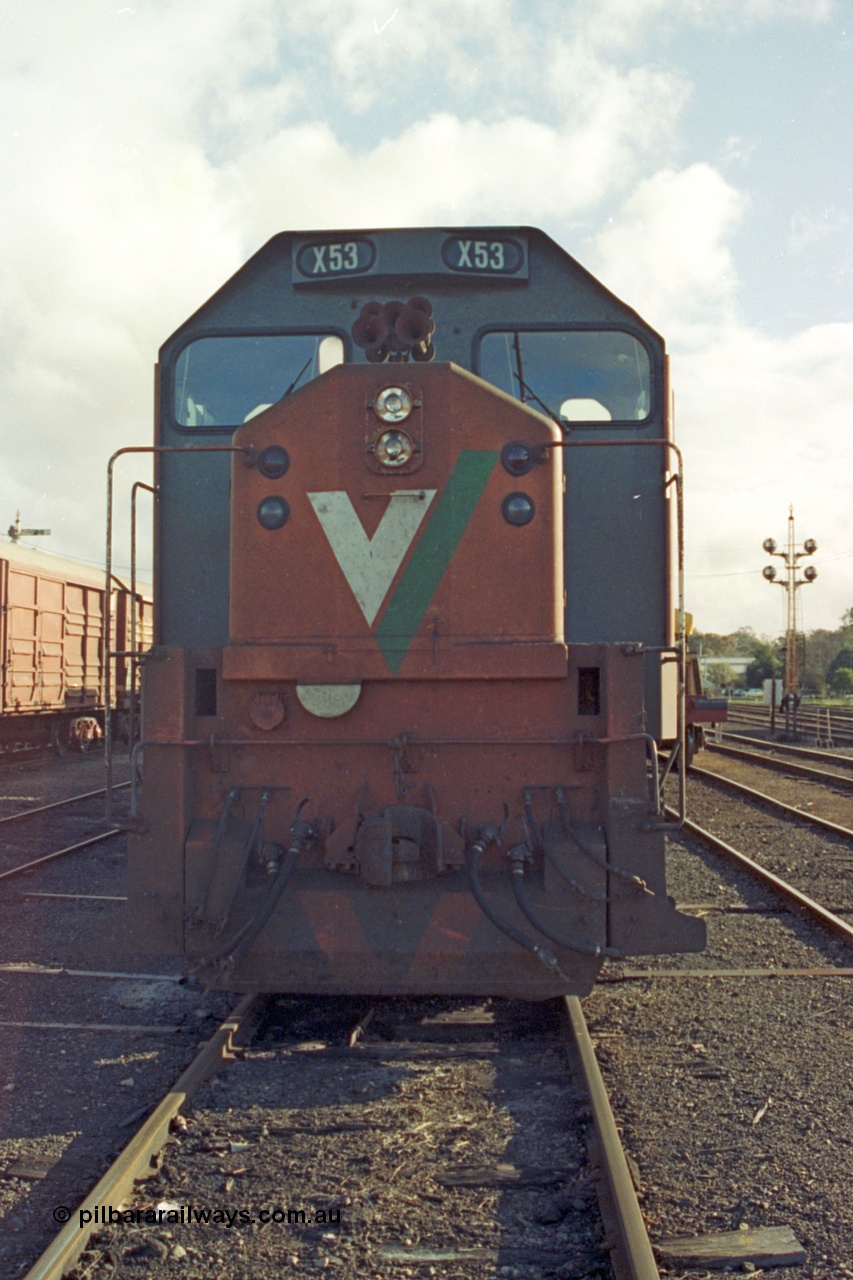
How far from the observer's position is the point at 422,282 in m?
5.86

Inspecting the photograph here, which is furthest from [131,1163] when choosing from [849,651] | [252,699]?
[849,651]

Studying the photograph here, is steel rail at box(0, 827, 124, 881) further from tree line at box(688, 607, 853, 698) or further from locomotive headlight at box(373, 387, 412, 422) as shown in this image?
tree line at box(688, 607, 853, 698)

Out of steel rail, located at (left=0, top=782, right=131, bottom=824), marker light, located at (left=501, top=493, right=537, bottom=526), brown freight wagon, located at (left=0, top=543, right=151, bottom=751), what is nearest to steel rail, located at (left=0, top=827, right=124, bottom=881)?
steel rail, located at (left=0, top=782, right=131, bottom=824)

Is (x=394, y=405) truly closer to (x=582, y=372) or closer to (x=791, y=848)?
(x=582, y=372)

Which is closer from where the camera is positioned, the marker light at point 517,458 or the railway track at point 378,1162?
the railway track at point 378,1162

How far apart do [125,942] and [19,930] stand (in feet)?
7.50

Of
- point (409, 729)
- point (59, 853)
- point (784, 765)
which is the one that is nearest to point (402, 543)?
point (409, 729)

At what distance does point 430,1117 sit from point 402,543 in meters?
2.16

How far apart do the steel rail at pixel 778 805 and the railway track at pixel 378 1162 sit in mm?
6624

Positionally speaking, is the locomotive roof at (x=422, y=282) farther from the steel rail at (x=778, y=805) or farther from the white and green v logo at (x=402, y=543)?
the steel rail at (x=778, y=805)

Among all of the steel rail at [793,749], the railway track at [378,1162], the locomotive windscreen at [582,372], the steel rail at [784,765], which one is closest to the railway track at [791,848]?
the steel rail at [784,765]

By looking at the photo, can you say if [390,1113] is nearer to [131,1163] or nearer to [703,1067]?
[131,1163]

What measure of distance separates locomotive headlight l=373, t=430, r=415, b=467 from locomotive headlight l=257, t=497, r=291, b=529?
0.46 meters

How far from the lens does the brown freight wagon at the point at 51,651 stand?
643 inches
